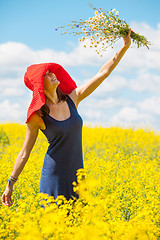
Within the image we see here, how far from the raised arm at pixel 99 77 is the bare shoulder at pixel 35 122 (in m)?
0.49

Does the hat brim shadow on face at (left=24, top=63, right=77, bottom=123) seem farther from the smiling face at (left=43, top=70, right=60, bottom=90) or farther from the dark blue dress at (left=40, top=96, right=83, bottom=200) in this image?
the dark blue dress at (left=40, top=96, right=83, bottom=200)

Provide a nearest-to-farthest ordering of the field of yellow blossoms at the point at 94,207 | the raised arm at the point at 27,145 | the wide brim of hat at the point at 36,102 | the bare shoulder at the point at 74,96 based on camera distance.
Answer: the field of yellow blossoms at the point at 94,207 < the wide brim of hat at the point at 36,102 < the raised arm at the point at 27,145 < the bare shoulder at the point at 74,96

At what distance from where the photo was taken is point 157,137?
12188 millimetres

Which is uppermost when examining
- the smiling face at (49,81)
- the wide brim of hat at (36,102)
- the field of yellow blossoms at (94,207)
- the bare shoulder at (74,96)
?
the smiling face at (49,81)

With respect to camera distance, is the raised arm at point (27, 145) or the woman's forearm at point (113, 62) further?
the woman's forearm at point (113, 62)

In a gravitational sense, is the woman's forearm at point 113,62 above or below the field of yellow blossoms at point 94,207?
above

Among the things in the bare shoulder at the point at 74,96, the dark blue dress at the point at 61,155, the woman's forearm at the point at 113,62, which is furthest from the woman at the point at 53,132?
the woman's forearm at the point at 113,62

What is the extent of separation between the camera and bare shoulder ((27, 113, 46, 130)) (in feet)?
11.0

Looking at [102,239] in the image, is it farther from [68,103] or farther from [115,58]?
[115,58]

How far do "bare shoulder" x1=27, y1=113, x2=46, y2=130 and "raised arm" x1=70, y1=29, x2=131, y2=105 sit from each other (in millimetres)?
486

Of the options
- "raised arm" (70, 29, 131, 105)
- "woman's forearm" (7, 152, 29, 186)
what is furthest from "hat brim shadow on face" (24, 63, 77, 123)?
"woman's forearm" (7, 152, 29, 186)

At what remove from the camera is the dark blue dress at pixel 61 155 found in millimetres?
3316

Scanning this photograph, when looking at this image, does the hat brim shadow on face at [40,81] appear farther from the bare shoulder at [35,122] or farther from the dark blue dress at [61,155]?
the dark blue dress at [61,155]

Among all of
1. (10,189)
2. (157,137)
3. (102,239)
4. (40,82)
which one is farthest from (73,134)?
(157,137)
